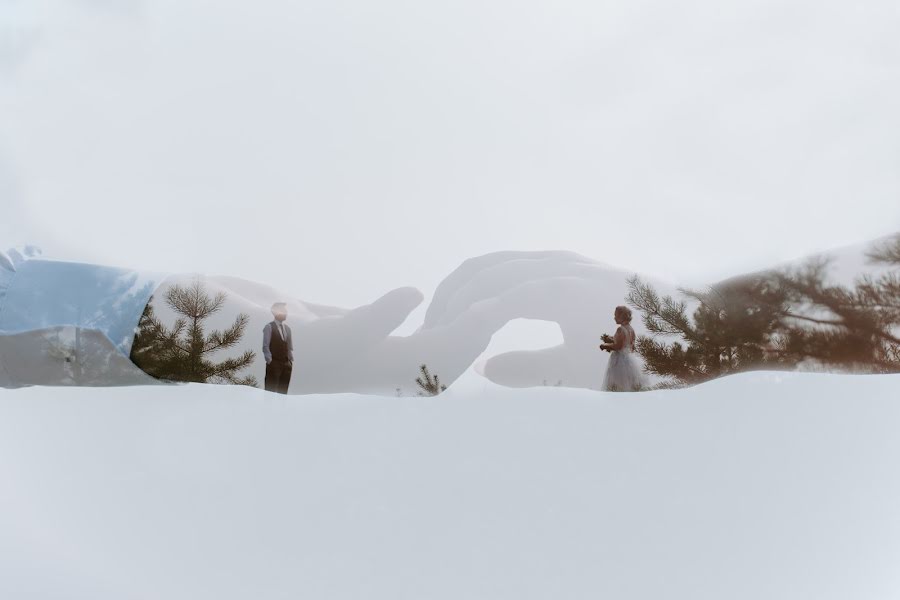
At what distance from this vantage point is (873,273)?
1.27 metres

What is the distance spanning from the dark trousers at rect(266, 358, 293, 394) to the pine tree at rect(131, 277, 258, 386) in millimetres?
27

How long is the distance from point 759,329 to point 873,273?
193 mm

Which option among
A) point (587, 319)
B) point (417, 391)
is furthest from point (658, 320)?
point (417, 391)

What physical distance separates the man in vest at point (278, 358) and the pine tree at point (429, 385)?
222mm

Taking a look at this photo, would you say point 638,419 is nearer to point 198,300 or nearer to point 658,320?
point 658,320

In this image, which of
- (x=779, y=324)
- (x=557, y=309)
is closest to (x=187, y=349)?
(x=557, y=309)

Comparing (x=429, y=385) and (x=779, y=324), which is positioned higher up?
(x=779, y=324)

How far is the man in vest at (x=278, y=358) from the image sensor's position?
1.36 metres

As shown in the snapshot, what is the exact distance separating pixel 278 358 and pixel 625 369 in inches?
22.7

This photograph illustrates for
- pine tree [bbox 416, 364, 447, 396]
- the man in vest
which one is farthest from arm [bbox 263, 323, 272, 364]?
pine tree [bbox 416, 364, 447, 396]

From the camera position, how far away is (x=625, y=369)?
132 centimetres

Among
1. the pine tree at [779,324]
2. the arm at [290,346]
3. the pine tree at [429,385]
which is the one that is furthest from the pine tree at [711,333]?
the arm at [290,346]

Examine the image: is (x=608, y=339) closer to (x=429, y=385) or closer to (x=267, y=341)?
(x=429, y=385)

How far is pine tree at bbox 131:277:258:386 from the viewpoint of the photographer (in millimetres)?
1364
